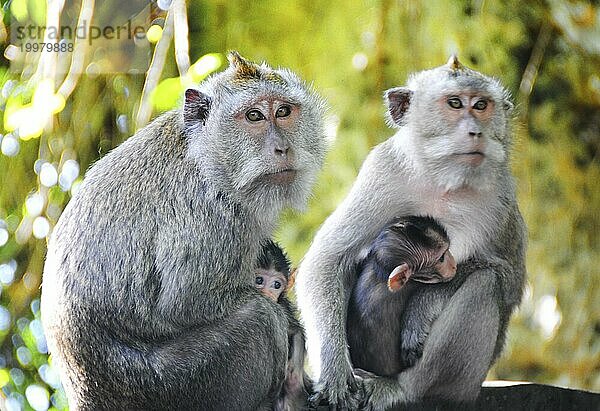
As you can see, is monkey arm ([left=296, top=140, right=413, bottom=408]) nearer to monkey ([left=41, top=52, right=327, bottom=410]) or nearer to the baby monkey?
the baby monkey

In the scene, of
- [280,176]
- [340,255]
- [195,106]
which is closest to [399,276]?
[340,255]

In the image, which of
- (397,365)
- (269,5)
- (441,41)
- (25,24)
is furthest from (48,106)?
(441,41)

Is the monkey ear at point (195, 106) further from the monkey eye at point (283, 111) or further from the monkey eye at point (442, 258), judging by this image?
the monkey eye at point (442, 258)

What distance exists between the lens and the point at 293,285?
443 centimetres

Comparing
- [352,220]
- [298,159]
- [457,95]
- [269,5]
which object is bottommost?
[352,220]

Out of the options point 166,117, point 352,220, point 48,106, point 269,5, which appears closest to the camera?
point 166,117

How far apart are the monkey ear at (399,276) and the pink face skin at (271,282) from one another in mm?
473

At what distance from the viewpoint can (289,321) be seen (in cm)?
399

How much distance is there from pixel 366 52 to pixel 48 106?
8.32 ft

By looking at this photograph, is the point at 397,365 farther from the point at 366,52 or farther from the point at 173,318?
the point at 366,52

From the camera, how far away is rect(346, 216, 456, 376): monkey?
3.96 meters

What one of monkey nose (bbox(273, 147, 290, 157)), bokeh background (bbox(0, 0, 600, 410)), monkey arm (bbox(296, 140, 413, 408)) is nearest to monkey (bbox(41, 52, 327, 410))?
monkey nose (bbox(273, 147, 290, 157))

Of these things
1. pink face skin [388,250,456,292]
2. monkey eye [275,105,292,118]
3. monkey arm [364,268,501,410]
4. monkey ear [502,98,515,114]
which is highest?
monkey ear [502,98,515,114]

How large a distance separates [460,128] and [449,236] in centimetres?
50
